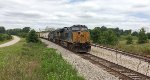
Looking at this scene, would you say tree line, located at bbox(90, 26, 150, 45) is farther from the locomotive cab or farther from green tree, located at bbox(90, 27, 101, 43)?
the locomotive cab

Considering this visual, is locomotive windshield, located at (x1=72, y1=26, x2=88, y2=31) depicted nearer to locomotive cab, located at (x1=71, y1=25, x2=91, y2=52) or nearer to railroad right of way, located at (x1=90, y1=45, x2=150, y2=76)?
locomotive cab, located at (x1=71, y1=25, x2=91, y2=52)

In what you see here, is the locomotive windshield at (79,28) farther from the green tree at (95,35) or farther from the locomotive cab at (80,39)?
the green tree at (95,35)

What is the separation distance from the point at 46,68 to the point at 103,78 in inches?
134


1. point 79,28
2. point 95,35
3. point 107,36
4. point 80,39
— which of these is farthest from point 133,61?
point 95,35

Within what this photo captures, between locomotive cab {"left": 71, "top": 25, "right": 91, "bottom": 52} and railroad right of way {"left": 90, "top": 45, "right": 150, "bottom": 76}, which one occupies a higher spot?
locomotive cab {"left": 71, "top": 25, "right": 91, "bottom": 52}

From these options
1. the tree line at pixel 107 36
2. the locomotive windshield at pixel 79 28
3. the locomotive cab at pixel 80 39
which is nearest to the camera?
the locomotive cab at pixel 80 39

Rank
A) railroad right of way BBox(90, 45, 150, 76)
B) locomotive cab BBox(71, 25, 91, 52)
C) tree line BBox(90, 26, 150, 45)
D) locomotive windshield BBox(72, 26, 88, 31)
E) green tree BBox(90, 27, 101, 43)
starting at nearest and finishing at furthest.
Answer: railroad right of way BBox(90, 45, 150, 76), locomotive cab BBox(71, 25, 91, 52), locomotive windshield BBox(72, 26, 88, 31), tree line BBox(90, 26, 150, 45), green tree BBox(90, 27, 101, 43)

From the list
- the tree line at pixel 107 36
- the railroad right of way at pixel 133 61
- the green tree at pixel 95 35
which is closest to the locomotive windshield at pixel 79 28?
the railroad right of way at pixel 133 61

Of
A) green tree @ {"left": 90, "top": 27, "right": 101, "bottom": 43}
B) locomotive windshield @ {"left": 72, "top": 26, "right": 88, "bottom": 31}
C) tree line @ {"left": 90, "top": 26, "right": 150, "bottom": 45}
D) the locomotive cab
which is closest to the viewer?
the locomotive cab

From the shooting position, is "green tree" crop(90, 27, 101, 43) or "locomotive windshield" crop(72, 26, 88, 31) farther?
"green tree" crop(90, 27, 101, 43)

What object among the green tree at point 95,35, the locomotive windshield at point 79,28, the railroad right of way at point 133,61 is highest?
the locomotive windshield at point 79,28

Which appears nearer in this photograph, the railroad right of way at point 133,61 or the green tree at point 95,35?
the railroad right of way at point 133,61

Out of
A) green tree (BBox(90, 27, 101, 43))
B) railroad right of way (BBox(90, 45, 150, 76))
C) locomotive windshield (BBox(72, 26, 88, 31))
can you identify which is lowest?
railroad right of way (BBox(90, 45, 150, 76))

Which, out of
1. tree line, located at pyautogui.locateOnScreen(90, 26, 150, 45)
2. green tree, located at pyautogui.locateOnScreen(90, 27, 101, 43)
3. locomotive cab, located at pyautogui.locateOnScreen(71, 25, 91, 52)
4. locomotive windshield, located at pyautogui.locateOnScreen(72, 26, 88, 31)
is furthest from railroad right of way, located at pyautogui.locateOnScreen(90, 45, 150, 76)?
green tree, located at pyautogui.locateOnScreen(90, 27, 101, 43)
